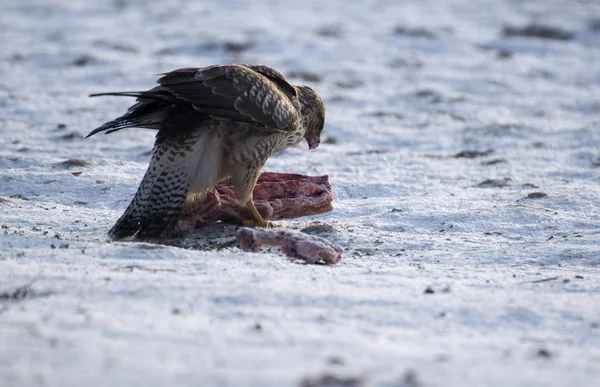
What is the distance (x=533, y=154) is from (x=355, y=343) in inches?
227

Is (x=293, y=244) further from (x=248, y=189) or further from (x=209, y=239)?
(x=248, y=189)

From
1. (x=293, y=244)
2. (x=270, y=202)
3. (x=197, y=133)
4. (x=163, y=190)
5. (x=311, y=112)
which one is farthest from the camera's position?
(x=311, y=112)

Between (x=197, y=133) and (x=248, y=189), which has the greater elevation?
(x=197, y=133)

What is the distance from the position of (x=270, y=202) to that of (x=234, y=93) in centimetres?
91

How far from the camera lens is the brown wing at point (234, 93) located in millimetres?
4859

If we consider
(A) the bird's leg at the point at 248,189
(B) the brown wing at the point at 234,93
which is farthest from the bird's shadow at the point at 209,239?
(B) the brown wing at the point at 234,93

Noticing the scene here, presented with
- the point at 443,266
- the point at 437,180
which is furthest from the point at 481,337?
the point at 437,180

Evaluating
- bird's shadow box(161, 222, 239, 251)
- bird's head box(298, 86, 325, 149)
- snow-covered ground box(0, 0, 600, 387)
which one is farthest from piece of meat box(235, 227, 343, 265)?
bird's head box(298, 86, 325, 149)

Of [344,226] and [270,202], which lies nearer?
[344,226]

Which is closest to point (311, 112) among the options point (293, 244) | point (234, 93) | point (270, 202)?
point (270, 202)

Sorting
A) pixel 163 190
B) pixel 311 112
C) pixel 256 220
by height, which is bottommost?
pixel 256 220

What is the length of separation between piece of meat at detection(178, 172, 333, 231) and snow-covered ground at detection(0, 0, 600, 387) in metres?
0.15

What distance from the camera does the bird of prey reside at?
194 inches

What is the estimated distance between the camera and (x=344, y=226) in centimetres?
543
